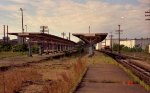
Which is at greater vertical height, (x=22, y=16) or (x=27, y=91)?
(x=22, y=16)

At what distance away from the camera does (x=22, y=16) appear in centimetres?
11019

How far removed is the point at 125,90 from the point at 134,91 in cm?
53

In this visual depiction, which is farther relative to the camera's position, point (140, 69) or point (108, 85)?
point (140, 69)

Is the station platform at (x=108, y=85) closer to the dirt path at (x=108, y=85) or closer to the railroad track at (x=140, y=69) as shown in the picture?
the dirt path at (x=108, y=85)

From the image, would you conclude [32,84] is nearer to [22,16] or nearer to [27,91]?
[27,91]

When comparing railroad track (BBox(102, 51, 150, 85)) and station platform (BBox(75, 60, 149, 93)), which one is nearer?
station platform (BBox(75, 60, 149, 93))

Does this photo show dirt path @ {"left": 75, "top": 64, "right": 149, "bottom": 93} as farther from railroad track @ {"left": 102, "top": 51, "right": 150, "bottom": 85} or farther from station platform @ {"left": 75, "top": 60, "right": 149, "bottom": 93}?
railroad track @ {"left": 102, "top": 51, "right": 150, "bottom": 85}

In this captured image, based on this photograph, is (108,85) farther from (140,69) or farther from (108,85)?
(140,69)

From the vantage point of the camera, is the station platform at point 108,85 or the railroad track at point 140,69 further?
the railroad track at point 140,69

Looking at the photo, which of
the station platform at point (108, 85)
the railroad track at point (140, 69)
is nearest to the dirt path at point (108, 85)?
the station platform at point (108, 85)

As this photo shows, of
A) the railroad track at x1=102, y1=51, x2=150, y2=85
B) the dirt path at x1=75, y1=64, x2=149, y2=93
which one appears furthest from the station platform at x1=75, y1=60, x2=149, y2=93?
→ the railroad track at x1=102, y1=51, x2=150, y2=85

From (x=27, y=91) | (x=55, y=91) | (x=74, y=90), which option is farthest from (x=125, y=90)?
(x=27, y=91)

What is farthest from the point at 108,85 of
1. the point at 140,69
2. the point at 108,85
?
the point at 140,69

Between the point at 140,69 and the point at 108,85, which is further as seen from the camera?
the point at 140,69
